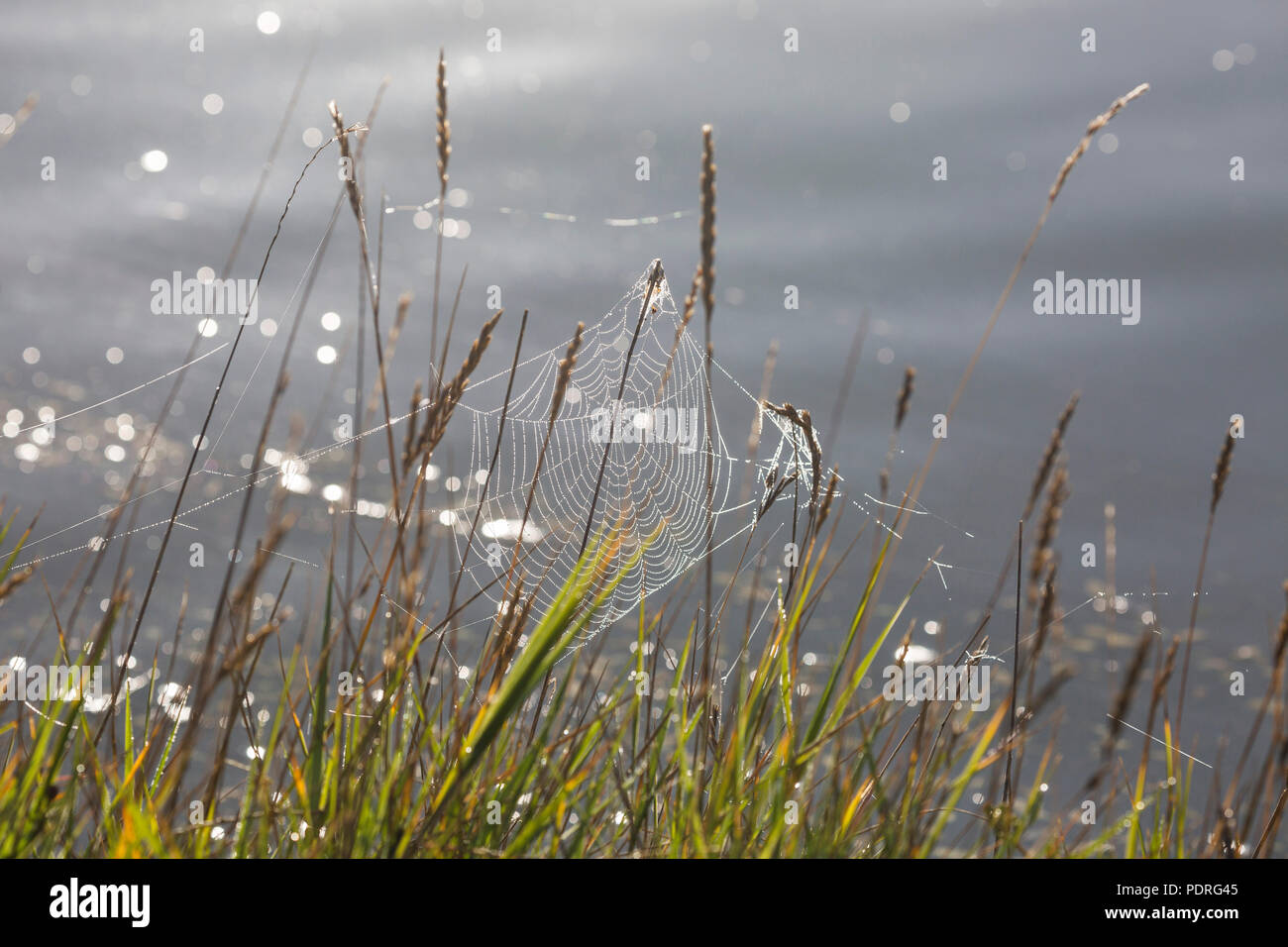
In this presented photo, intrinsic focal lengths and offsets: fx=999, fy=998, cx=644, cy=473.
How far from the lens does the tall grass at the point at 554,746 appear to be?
192 centimetres

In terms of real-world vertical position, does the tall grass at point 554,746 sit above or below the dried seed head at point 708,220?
below

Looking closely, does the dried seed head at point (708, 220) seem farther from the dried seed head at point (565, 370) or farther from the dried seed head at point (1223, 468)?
the dried seed head at point (1223, 468)

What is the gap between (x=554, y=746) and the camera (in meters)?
2.08

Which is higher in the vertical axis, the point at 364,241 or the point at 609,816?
the point at 364,241

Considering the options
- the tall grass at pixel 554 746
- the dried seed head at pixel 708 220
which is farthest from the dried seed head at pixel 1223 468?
the dried seed head at pixel 708 220

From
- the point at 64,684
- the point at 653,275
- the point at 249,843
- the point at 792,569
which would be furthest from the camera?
the point at 653,275

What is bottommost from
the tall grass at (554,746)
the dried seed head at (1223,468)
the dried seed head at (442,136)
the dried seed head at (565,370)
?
the tall grass at (554,746)
